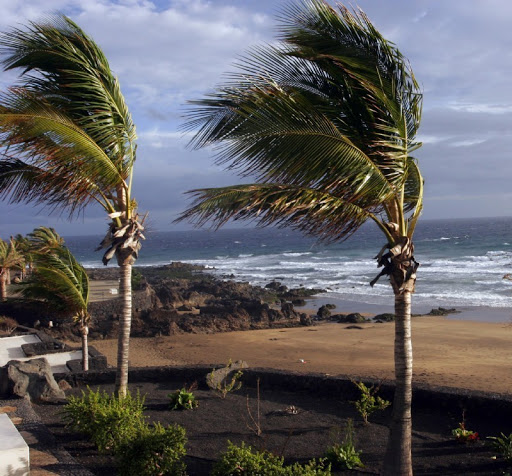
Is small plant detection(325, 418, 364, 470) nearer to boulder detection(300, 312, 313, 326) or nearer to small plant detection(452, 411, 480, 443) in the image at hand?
small plant detection(452, 411, 480, 443)

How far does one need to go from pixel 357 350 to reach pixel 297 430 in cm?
1068

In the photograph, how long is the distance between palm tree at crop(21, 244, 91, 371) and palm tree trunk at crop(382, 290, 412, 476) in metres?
6.33

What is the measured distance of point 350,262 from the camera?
176 feet

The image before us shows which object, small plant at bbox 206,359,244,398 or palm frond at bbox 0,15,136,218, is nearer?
palm frond at bbox 0,15,136,218

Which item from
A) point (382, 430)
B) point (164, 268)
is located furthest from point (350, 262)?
point (382, 430)

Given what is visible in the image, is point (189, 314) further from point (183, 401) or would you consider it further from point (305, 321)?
point (183, 401)

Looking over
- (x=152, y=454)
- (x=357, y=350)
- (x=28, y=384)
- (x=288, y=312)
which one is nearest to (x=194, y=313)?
(x=288, y=312)

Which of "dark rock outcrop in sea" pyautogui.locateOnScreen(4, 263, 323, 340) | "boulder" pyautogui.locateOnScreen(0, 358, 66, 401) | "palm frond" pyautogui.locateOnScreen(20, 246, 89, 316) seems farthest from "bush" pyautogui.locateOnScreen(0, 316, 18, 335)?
"boulder" pyautogui.locateOnScreen(0, 358, 66, 401)

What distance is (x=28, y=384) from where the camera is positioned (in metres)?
8.46

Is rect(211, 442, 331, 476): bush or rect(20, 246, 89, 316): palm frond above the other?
rect(20, 246, 89, 316): palm frond

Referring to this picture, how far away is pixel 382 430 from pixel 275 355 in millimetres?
10157

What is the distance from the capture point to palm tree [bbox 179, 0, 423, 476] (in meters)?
4.82

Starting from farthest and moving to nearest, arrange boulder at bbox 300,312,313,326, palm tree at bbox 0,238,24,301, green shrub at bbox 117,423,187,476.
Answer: boulder at bbox 300,312,313,326
palm tree at bbox 0,238,24,301
green shrub at bbox 117,423,187,476

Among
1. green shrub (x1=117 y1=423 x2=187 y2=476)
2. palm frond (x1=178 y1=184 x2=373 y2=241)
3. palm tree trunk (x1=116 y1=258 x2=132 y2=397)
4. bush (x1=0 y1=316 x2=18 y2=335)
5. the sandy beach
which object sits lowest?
the sandy beach
